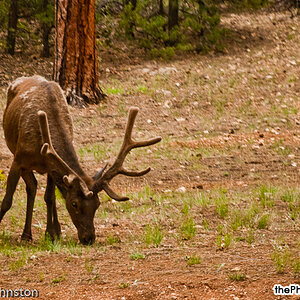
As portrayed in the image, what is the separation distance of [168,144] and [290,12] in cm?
1219

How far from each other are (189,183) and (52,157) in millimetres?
3852

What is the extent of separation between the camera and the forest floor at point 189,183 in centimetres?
556

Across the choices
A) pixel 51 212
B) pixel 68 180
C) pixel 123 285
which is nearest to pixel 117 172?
pixel 68 180

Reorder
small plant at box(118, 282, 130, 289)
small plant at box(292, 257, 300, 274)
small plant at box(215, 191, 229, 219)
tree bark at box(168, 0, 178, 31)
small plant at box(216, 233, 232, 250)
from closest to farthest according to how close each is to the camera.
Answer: small plant at box(118, 282, 130, 289) < small plant at box(292, 257, 300, 274) < small plant at box(216, 233, 232, 250) < small plant at box(215, 191, 229, 219) < tree bark at box(168, 0, 178, 31)

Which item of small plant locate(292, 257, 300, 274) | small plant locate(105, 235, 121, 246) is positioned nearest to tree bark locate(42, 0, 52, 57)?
small plant locate(105, 235, 121, 246)

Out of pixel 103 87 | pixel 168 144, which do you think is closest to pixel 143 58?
pixel 103 87

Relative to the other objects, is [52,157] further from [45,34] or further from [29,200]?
[45,34]

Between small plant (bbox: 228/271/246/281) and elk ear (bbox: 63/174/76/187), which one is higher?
elk ear (bbox: 63/174/76/187)

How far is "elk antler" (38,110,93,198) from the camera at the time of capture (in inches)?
265

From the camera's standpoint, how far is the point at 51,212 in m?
7.53

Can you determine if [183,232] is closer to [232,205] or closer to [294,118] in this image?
[232,205]

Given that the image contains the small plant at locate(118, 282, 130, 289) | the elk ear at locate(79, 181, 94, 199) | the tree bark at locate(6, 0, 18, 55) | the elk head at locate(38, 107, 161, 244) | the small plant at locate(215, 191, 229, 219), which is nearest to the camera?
the small plant at locate(118, 282, 130, 289)

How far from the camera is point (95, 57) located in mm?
14742

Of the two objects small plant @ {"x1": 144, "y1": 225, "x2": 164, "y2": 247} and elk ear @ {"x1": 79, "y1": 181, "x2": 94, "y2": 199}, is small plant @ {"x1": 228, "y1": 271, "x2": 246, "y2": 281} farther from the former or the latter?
elk ear @ {"x1": 79, "y1": 181, "x2": 94, "y2": 199}
